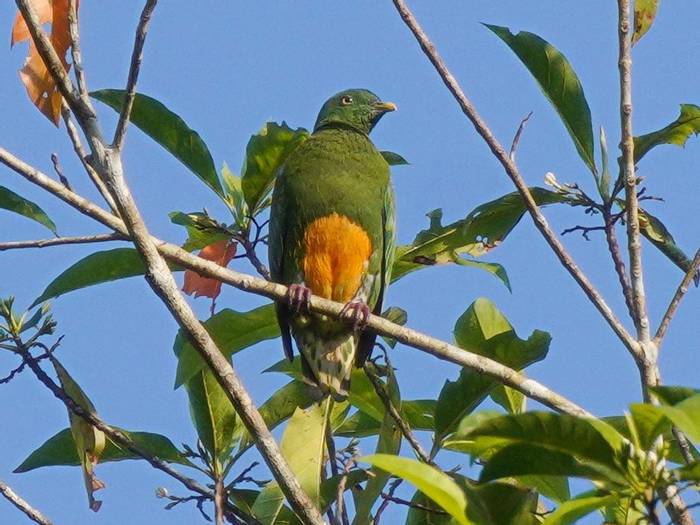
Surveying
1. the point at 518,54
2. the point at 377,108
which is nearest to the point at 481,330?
the point at 518,54

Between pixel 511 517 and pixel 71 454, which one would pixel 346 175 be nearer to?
pixel 71 454

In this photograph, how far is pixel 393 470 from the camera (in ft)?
7.83

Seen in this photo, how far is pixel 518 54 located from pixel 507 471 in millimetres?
2327

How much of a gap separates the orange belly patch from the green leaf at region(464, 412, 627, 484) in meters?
3.09

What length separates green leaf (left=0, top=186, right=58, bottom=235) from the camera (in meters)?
4.34

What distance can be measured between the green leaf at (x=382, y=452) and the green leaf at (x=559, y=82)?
108cm

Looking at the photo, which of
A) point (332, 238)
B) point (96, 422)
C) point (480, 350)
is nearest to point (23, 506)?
point (96, 422)

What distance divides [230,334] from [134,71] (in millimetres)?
1451

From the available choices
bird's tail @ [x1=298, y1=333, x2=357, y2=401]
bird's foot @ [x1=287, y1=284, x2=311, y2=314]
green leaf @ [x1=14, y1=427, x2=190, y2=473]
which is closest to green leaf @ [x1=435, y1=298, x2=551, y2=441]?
bird's tail @ [x1=298, y1=333, x2=357, y2=401]

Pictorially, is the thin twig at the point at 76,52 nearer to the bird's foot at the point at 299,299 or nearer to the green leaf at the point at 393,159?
the bird's foot at the point at 299,299

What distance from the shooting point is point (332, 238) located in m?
5.82

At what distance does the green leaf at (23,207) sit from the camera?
Result: 434 cm

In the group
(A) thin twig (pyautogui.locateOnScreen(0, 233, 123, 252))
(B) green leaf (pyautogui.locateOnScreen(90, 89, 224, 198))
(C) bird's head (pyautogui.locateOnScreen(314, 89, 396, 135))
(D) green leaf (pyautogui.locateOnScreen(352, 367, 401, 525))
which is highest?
(C) bird's head (pyautogui.locateOnScreen(314, 89, 396, 135))

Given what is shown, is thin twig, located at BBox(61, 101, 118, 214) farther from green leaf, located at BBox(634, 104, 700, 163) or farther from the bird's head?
the bird's head
